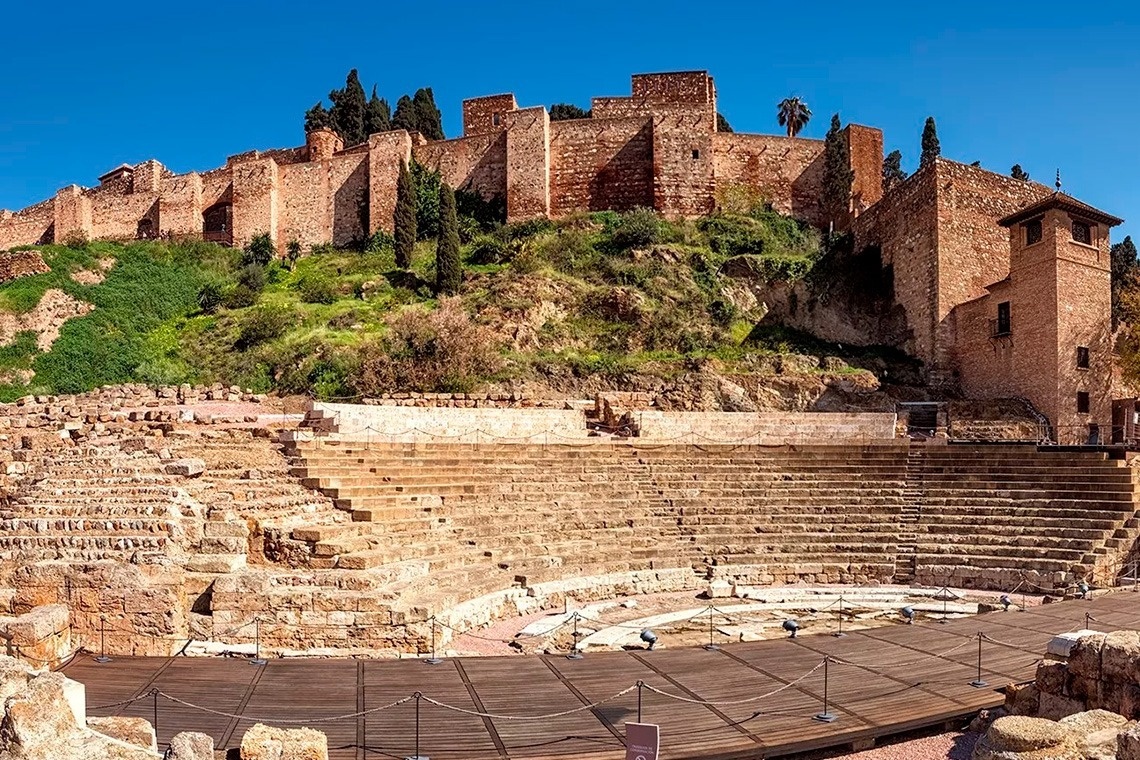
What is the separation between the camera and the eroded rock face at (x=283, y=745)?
528cm

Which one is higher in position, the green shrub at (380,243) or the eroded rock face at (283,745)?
the green shrub at (380,243)

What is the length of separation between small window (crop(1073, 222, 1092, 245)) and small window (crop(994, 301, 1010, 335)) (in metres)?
2.43

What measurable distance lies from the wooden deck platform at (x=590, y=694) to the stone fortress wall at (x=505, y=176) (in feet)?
94.6

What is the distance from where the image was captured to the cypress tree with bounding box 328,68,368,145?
45.6m

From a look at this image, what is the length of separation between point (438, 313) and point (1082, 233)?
18475mm

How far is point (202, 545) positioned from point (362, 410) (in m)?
7.70

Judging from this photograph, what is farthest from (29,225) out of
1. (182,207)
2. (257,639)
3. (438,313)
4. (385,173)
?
(257,639)

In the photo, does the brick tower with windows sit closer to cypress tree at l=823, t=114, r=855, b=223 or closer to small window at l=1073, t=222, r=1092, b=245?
small window at l=1073, t=222, r=1092, b=245

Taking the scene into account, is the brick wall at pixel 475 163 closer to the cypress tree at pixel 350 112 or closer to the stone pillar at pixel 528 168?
the stone pillar at pixel 528 168

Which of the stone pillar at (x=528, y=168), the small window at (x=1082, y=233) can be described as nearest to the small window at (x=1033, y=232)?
the small window at (x=1082, y=233)

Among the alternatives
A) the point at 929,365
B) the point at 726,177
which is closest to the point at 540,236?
the point at 726,177

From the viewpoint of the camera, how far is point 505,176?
1489 inches

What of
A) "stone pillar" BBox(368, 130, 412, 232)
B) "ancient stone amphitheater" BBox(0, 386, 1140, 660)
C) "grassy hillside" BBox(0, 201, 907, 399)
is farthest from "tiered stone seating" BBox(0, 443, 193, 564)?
"stone pillar" BBox(368, 130, 412, 232)

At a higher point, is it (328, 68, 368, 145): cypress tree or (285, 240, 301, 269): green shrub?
(328, 68, 368, 145): cypress tree
